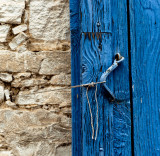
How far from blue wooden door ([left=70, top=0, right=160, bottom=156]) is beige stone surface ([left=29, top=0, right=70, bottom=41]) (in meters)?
0.20

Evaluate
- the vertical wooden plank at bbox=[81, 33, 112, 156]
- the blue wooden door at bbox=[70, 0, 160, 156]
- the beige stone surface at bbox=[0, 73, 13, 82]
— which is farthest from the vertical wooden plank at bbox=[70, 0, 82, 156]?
the beige stone surface at bbox=[0, 73, 13, 82]

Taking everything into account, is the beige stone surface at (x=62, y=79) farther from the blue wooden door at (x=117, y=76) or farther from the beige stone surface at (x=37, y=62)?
the blue wooden door at (x=117, y=76)

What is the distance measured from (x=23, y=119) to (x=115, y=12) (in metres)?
0.80

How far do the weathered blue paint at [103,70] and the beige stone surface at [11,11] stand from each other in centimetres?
43

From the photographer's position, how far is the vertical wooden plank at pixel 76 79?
1076 millimetres

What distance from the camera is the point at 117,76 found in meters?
1.03

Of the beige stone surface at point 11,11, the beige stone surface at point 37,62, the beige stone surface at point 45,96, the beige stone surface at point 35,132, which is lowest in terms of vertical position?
the beige stone surface at point 35,132

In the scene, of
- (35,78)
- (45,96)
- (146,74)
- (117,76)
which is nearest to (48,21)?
(35,78)

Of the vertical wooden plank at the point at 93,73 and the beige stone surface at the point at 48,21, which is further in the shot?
the beige stone surface at the point at 48,21

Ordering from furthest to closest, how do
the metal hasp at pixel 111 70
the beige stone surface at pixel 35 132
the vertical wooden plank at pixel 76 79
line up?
1. the beige stone surface at pixel 35 132
2. the vertical wooden plank at pixel 76 79
3. the metal hasp at pixel 111 70

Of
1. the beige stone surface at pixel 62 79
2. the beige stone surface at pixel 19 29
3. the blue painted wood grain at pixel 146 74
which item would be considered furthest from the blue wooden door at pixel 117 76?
the beige stone surface at pixel 19 29

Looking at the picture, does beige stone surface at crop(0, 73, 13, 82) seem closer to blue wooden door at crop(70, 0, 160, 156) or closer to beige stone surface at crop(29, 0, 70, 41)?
beige stone surface at crop(29, 0, 70, 41)

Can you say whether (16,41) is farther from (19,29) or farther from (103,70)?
(103,70)

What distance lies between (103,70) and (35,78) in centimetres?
48
